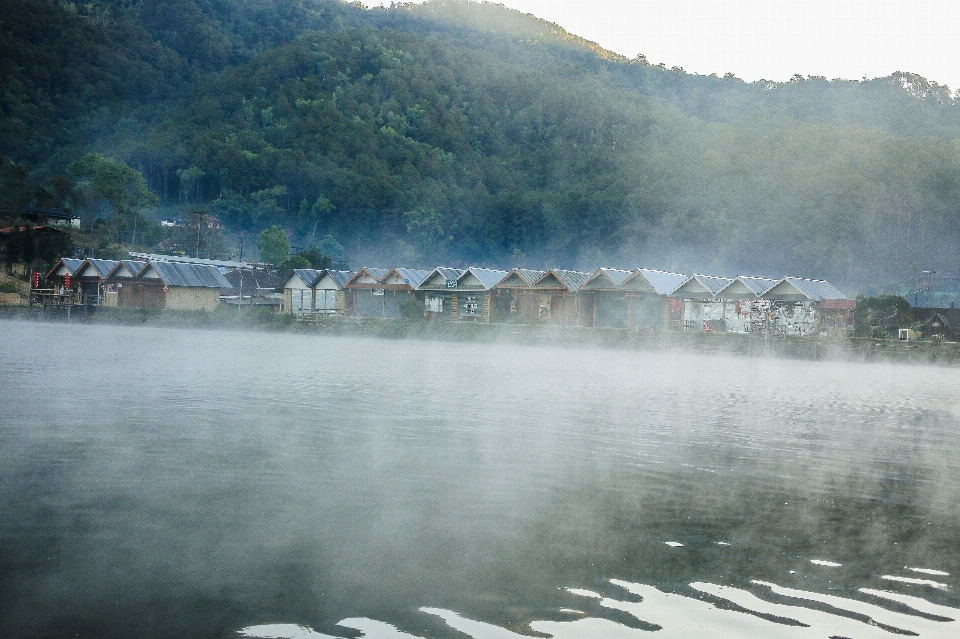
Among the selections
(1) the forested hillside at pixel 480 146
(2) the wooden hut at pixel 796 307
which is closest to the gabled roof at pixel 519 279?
(2) the wooden hut at pixel 796 307

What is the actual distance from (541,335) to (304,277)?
2149cm

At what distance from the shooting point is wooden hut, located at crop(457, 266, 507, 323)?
5588cm

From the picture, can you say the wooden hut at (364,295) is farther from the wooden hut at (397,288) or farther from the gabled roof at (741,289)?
the gabled roof at (741,289)

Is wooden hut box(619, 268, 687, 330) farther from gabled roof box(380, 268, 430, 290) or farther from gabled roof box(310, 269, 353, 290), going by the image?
gabled roof box(310, 269, 353, 290)

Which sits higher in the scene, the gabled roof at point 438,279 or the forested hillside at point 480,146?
the forested hillside at point 480,146

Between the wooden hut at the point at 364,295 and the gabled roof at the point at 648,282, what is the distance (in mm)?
17520

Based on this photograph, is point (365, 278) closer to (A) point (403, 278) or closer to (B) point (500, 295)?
(A) point (403, 278)

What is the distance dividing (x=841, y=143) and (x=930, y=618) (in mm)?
94283

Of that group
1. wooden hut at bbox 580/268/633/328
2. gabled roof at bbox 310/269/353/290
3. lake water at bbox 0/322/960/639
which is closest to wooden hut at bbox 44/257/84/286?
gabled roof at bbox 310/269/353/290

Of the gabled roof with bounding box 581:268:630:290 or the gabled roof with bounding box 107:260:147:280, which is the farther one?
the gabled roof with bounding box 107:260:147:280

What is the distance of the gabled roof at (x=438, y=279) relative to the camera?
5759cm

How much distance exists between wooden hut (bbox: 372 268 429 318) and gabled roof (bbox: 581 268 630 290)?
12.1 metres

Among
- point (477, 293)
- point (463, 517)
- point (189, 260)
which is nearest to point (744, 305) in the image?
point (477, 293)

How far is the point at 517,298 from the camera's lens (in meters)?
56.4
